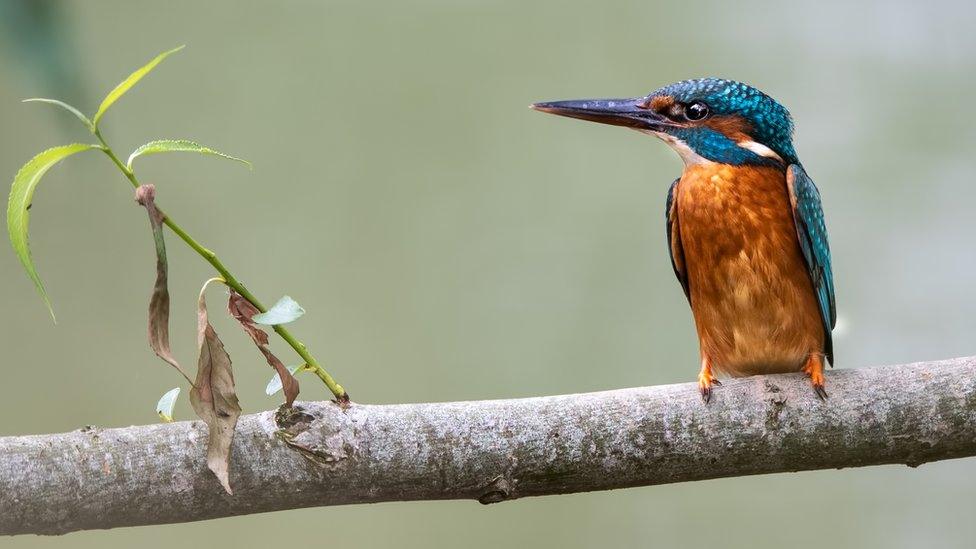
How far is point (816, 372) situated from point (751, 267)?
373 millimetres

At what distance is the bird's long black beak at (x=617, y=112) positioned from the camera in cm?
219

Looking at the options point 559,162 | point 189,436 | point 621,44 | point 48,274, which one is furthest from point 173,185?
point 189,436

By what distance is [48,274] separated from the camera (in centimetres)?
381

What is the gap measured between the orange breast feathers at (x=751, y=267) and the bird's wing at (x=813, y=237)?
0.07ft

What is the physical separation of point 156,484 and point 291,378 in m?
0.22

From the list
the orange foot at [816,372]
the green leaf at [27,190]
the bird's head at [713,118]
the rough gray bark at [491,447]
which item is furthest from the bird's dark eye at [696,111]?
the green leaf at [27,190]

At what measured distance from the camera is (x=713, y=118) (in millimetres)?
2232

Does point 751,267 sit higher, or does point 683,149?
point 683,149

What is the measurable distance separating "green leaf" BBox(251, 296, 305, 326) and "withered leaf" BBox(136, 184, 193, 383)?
0.38 ft

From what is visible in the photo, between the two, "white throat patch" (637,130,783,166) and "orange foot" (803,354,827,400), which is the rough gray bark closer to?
"orange foot" (803,354,827,400)

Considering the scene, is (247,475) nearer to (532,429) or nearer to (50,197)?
(532,429)

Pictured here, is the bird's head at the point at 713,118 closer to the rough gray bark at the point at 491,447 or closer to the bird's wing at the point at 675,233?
the bird's wing at the point at 675,233

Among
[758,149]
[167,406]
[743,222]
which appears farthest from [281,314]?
[758,149]

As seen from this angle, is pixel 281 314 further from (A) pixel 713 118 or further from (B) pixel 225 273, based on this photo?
(A) pixel 713 118
